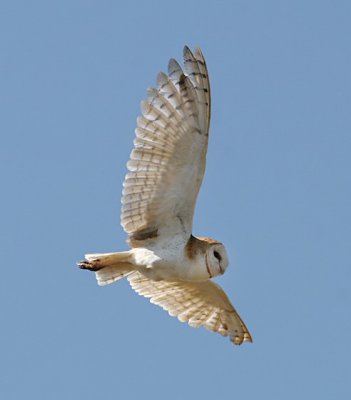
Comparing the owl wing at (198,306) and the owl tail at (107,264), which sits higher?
the owl tail at (107,264)

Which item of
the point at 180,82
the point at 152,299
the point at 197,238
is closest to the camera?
the point at 180,82

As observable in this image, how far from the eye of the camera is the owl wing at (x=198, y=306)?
1523 centimetres

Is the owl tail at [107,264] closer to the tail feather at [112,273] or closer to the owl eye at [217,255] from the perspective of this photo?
the tail feather at [112,273]

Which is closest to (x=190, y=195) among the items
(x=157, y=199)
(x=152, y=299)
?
(x=157, y=199)

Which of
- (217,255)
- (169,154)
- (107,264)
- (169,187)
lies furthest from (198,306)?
(169,154)

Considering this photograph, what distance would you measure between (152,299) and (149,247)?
188 cm

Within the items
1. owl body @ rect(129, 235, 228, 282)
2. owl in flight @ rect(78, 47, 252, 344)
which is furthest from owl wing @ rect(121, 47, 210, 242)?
owl body @ rect(129, 235, 228, 282)

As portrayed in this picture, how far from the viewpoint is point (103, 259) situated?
535 inches

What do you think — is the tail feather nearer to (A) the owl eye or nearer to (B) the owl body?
(B) the owl body

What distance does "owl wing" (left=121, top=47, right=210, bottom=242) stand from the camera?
42.2ft

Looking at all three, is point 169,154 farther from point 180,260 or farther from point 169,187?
point 180,260

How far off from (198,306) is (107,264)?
2.13 meters

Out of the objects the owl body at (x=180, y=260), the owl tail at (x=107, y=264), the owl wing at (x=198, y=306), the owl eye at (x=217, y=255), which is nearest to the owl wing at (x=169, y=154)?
the owl body at (x=180, y=260)

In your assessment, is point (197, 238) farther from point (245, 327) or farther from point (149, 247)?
point (245, 327)
